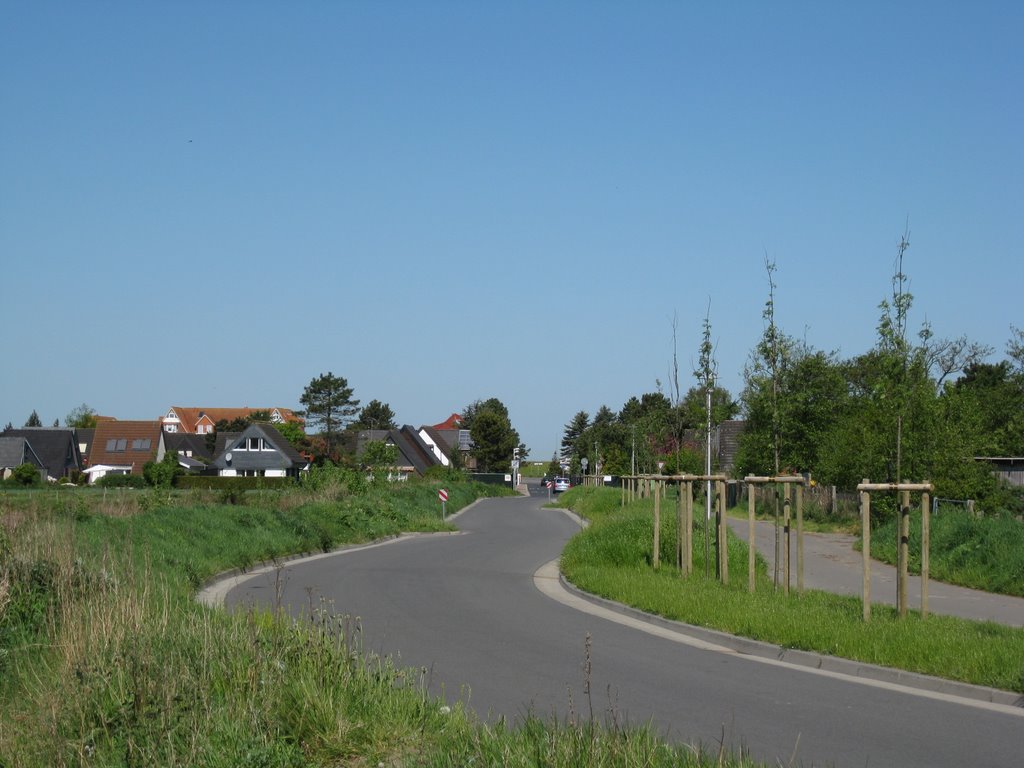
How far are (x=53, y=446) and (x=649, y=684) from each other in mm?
98007

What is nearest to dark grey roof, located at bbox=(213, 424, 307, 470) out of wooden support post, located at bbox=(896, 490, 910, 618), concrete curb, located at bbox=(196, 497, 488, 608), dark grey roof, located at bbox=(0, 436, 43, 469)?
dark grey roof, located at bbox=(0, 436, 43, 469)

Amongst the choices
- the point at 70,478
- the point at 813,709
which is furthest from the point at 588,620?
the point at 70,478

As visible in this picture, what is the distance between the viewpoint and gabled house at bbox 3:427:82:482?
321 feet

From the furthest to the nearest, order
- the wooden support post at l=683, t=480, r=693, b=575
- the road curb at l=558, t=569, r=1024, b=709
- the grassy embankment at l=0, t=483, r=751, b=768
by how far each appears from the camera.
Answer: the wooden support post at l=683, t=480, r=693, b=575, the road curb at l=558, t=569, r=1024, b=709, the grassy embankment at l=0, t=483, r=751, b=768

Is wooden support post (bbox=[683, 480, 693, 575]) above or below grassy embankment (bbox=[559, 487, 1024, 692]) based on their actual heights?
above

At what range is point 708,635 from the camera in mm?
13922

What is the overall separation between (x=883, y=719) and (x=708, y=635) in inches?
191

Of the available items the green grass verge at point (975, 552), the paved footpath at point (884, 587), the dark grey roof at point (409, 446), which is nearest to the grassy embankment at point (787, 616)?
the green grass verge at point (975, 552)

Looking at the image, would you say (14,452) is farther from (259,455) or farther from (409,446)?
(409,446)

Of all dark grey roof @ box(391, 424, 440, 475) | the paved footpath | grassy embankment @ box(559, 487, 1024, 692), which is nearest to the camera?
grassy embankment @ box(559, 487, 1024, 692)

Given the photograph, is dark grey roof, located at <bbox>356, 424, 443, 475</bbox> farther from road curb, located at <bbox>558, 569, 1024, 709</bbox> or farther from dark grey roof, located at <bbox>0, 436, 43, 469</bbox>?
road curb, located at <bbox>558, 569, 1024, 709</bbox>

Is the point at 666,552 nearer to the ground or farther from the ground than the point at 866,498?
nearer to the ground

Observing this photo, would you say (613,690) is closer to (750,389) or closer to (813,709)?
(813,709)

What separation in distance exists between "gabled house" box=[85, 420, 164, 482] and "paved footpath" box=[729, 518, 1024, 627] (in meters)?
90.5
